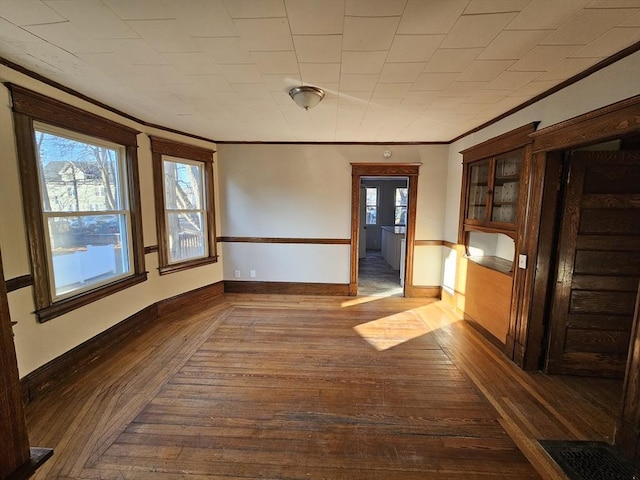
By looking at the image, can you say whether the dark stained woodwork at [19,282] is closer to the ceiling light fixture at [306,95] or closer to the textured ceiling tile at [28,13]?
the textured ceiling tile at [28,13]

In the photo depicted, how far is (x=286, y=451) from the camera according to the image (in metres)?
1.76

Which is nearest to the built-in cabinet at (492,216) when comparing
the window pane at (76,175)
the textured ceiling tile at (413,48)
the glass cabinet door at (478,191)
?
the glass cabinet door at (478,191)

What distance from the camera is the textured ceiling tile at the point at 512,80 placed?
2102 millimetres

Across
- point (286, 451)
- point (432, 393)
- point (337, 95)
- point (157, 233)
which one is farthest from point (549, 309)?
point (157, 233)

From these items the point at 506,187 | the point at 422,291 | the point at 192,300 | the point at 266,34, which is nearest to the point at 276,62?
the point at 266,34

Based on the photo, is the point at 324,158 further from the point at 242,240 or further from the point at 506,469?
the point at 506,469

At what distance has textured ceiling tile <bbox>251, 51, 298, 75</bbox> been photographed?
187 centimetres

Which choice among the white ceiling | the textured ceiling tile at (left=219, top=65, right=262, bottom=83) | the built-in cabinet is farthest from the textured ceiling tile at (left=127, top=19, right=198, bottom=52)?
the built-in cabinet

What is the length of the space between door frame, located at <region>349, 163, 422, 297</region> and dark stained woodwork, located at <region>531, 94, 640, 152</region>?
2011 millimetres

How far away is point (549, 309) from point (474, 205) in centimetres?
155

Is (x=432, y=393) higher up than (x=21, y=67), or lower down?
lower down

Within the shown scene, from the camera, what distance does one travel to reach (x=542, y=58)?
1.88 metres

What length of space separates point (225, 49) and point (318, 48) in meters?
0.59

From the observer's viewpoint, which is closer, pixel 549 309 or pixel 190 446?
pixel 190 446
